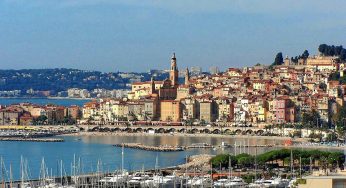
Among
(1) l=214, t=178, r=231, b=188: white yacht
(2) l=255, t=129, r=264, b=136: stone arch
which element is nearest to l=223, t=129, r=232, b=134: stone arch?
(2) l=255, t=129, r=264, b=136: stone arch

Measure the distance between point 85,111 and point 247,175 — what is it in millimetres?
35893

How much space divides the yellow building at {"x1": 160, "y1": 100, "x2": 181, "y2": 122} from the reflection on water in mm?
3702

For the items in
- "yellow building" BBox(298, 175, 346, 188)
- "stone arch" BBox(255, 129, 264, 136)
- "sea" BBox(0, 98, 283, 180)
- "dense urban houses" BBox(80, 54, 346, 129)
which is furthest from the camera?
"dense urban houses" BBox(80, 54, 346, 129)

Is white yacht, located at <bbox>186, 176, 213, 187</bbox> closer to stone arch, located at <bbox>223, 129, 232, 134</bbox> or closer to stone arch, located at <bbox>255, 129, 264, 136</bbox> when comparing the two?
stone arch, located at <bbox>255, 129, 264, 136</bbox>

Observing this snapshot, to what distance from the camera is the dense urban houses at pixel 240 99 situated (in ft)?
163

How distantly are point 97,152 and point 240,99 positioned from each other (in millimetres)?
15391


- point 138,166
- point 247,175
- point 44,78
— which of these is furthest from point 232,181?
point 44,78

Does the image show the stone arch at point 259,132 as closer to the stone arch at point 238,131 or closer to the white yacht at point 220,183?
the stone arch at point 238,131

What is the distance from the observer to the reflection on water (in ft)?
104

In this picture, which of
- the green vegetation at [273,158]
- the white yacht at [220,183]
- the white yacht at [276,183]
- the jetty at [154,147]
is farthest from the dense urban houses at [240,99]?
the white yacht at [276,183]

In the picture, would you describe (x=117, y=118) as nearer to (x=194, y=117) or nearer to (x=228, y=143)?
(x=194, y=117)

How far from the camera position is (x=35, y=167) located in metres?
31.3

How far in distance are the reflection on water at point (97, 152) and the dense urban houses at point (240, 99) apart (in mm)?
3624

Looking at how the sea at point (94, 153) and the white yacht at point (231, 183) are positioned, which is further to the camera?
the sea at point (94, 153)
